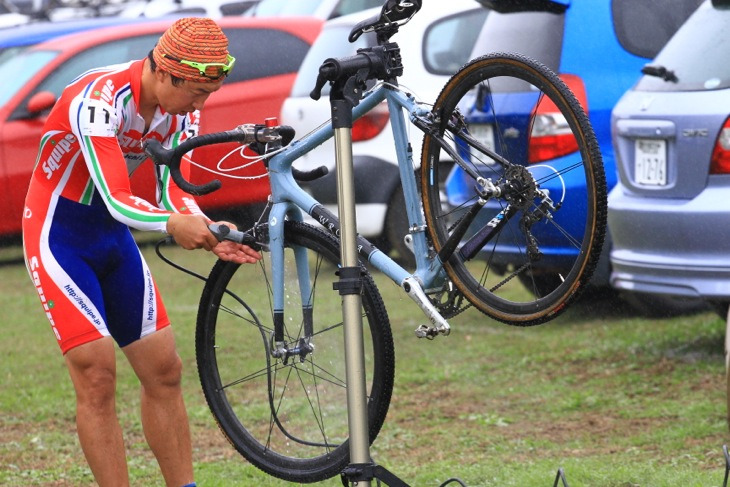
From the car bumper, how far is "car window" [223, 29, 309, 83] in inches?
223

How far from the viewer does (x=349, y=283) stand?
4223mm

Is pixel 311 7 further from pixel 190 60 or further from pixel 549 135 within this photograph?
pixel 190 60

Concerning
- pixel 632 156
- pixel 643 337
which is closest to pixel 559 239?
pixel 632 156

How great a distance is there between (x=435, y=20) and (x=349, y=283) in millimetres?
6951

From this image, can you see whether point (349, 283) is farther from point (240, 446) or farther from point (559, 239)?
point (240, 446)

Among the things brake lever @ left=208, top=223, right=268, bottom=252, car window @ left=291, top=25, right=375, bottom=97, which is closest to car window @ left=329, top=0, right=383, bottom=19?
car window @ left=291, top=25, right=375, bottom=97

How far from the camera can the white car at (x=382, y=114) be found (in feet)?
34.5

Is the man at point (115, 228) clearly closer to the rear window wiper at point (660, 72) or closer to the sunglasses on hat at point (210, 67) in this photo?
the sunglasses on hat at point (210, 67)

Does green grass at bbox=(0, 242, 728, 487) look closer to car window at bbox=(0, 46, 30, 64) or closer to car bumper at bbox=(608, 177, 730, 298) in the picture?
car bumper at bbox=(608, 177, 730, 298)

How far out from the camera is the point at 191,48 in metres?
4.62

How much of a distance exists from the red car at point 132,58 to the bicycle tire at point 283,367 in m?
6.17

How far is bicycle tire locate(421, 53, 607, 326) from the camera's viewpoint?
4.11 metres

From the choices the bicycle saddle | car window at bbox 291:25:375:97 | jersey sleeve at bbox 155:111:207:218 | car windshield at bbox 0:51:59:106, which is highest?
the bicycle saddle

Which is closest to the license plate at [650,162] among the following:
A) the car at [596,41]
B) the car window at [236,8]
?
the car at [596,41]
